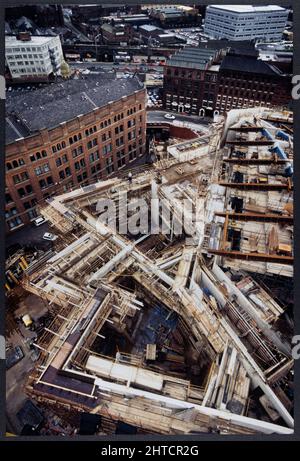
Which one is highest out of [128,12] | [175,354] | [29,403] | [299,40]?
[128,12]

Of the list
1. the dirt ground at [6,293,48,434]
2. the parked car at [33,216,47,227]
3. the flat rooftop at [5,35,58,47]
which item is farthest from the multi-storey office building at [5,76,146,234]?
the flat rooftop at [5,35,58,47]

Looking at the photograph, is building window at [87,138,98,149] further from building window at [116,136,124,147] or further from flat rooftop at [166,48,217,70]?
flat rooftop at [166,48,217,70]

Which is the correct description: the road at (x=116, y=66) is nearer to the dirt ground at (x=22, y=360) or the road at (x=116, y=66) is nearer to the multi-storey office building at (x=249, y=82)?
the multi-storey office building at (x=249, y=82)

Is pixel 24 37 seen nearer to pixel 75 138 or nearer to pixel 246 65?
pixel 75 138
